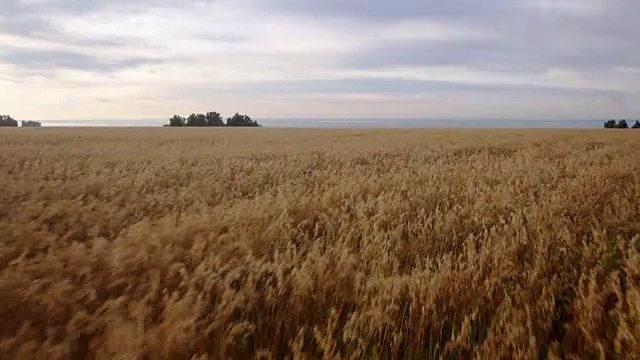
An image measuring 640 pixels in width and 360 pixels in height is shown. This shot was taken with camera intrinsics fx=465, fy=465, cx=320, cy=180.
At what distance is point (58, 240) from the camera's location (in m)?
3.44

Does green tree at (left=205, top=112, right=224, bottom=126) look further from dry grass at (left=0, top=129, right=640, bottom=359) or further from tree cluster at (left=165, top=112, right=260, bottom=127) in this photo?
dry grass at (left=0, top=129, right=640, bottom=359)

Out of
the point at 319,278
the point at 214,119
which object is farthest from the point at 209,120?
the point at 319,278

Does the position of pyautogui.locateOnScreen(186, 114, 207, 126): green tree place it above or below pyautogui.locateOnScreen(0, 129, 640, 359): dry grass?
above

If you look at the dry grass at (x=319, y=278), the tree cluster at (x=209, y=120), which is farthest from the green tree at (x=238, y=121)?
the dry grass at (x=319, y=278)

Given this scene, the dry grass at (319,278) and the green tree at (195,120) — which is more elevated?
the green tree at (195,120)

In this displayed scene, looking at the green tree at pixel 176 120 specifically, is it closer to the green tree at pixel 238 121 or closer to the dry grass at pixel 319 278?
the green tree at pixel 238 121

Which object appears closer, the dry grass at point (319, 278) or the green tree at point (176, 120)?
the dry grass at point (319, 278)

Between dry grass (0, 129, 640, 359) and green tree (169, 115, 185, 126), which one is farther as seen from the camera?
green tree (169, 115, 185, 126)

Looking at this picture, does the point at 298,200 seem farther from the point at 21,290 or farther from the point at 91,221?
the point at 21,290

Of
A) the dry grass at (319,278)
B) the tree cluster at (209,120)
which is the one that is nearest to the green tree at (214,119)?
the tree cluster at (209,120)

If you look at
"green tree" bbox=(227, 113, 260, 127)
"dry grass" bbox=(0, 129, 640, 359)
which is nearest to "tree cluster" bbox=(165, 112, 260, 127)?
"green tree" bbox=(227, 113, 260, 127)

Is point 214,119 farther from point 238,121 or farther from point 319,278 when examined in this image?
point 319,278

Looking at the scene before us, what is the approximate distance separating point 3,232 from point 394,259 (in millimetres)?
2797

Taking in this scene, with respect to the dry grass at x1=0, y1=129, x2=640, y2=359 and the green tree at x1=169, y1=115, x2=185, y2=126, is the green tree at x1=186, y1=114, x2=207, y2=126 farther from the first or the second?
the dry grass at x1=0, y1=129, x2=640, y2=359
